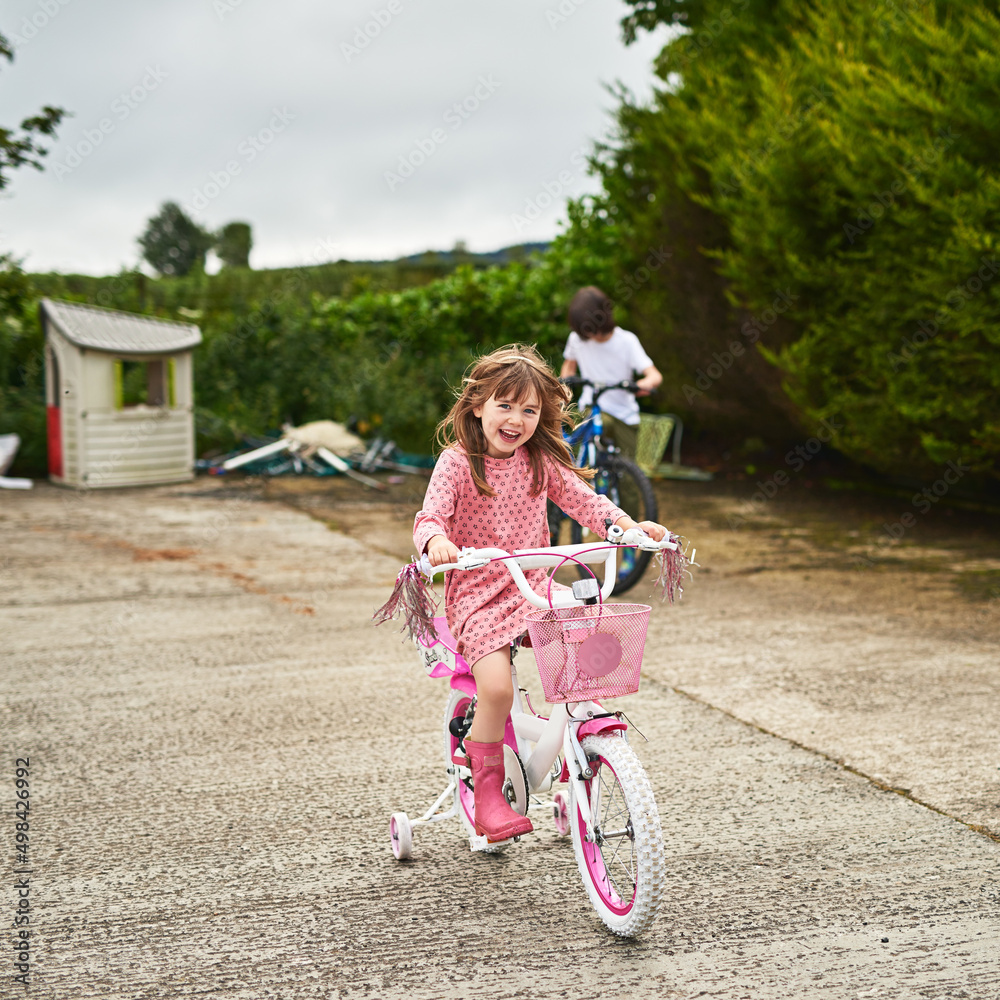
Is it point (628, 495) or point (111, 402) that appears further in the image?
point (111, 402)

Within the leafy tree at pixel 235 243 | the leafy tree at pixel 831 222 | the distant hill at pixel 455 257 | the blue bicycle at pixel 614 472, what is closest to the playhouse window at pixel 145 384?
the leafy tree at pixel 831 222

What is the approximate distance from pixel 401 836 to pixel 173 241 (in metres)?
26.9

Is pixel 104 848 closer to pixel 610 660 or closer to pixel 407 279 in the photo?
pixel 610 660

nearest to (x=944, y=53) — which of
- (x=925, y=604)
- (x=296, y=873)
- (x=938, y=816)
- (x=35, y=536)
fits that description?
(x=925, y=604)

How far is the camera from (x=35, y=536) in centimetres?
753

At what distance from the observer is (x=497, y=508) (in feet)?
8.84

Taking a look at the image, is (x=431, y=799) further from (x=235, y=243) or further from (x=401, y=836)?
(x=235, y=243)

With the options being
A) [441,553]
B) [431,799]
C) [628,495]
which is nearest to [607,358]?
[628,495]

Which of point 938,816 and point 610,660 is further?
point 938,816

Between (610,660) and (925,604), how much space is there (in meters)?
3.87

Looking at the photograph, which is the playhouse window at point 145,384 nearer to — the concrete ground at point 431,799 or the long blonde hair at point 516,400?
the concrete ground at point 431,799

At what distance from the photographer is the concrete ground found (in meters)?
2.33

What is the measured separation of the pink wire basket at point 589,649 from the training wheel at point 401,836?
0.74 metres

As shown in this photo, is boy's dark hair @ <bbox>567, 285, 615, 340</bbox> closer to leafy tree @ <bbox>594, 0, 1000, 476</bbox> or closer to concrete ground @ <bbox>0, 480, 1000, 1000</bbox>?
concrete ground @ <bbox>0, 480, 1000, 1000</bbox>
